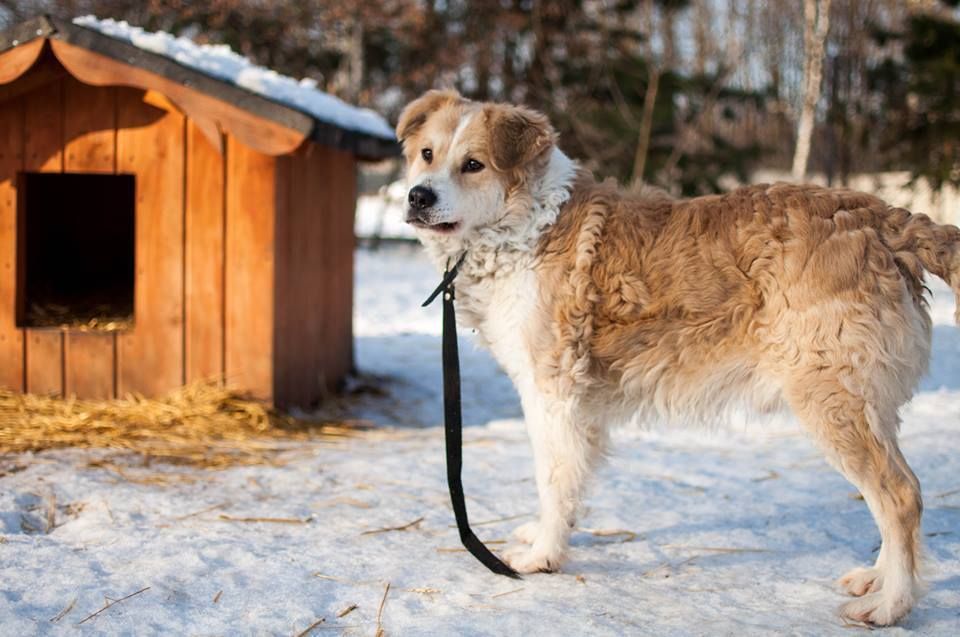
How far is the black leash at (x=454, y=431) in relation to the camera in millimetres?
3275

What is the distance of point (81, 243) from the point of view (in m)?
7.87

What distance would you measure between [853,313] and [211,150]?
4.26 m

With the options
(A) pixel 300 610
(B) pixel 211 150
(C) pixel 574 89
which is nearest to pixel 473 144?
(A) pixel 300 610

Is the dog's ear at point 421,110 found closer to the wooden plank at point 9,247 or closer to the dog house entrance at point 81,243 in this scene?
the wooden plank at point 9,247

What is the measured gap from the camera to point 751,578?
340 cm

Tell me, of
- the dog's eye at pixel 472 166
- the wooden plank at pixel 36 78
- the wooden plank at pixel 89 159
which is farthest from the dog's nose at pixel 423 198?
the wooden plank at pixel 36 78

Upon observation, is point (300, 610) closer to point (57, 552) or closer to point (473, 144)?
point (57, 552)

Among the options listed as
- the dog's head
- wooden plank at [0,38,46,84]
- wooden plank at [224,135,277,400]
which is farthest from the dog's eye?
wooden plank at [0,38,46,84]

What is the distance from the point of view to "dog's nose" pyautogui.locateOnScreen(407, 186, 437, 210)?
11.5 feet

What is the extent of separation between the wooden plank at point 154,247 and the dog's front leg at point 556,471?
126 inches

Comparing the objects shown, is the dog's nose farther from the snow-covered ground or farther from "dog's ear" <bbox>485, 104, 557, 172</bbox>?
the snow-covered ground

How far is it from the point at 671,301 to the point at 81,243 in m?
6.30

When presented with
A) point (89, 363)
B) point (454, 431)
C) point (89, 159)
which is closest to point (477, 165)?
point (454, 431)

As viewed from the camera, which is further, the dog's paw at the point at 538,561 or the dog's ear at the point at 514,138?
the dog's ear at the point at 514,138
